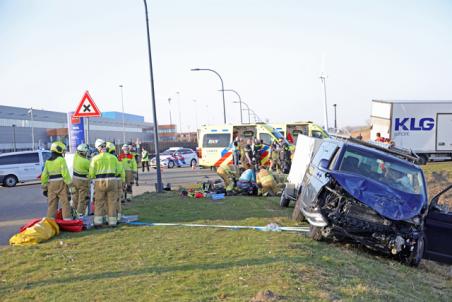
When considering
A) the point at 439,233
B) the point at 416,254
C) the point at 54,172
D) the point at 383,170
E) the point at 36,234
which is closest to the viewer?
the point at 416,254

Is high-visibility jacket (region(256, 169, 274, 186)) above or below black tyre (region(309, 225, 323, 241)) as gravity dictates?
above

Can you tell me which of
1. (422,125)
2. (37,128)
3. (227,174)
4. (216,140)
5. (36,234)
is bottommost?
(36,234)

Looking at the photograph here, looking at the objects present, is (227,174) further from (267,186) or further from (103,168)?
(103,168)

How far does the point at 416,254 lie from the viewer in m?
7.73

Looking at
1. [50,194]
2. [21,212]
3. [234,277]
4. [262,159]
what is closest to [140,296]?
[234,277]

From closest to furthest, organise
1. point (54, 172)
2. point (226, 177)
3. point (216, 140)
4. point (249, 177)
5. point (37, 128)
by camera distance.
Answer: point (54, 172), point (249, 177), point (226, 177), point (216, 140), point (37, 128)

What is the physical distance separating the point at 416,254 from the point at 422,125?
23.1 metres

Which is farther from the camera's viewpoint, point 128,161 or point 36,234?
point 128,161

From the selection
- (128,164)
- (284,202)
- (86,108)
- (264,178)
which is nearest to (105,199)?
(86,108)

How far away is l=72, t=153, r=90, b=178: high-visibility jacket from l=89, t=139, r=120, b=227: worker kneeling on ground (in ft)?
3.46

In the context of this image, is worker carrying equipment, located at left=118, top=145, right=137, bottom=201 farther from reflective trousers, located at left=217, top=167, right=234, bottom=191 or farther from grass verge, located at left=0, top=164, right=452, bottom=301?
grass verge, located at left=0, top=164, right=452, bottom=301

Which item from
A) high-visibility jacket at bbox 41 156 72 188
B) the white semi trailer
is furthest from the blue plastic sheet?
the white semi trailer

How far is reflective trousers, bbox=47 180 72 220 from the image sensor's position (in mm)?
10000

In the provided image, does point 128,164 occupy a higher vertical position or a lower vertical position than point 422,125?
lower
